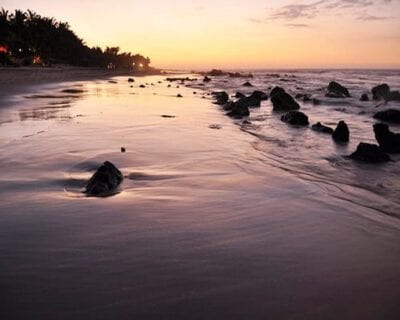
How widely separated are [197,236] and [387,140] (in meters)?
6.40

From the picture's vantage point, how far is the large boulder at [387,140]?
26.8ft

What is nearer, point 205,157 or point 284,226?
point 284,226

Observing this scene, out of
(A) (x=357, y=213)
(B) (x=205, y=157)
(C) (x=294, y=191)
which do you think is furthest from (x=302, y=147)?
(A) (x=357, y=213)

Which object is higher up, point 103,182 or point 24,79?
point 24,79

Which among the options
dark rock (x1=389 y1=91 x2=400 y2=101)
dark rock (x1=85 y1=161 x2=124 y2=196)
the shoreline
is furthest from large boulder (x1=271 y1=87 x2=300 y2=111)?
dark rock (x1=85 y1=161 x2=124 y2=196)

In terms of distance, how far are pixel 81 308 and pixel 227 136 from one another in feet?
26.0

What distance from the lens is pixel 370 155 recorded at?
739cm

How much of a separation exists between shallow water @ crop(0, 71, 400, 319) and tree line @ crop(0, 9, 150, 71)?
48917 millimetres

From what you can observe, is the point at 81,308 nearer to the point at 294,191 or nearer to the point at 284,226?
the point at 284,226

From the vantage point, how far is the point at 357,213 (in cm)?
454

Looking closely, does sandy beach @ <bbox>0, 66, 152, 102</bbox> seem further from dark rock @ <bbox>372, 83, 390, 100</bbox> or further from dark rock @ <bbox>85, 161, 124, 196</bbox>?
dark rock @ <bbox>372, 83, 390, 100</bbox>

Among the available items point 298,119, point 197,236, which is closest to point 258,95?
point 298,119

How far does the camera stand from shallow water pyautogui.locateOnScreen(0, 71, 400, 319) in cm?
260

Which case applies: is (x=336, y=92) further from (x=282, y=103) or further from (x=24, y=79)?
(x=24, y=79)
